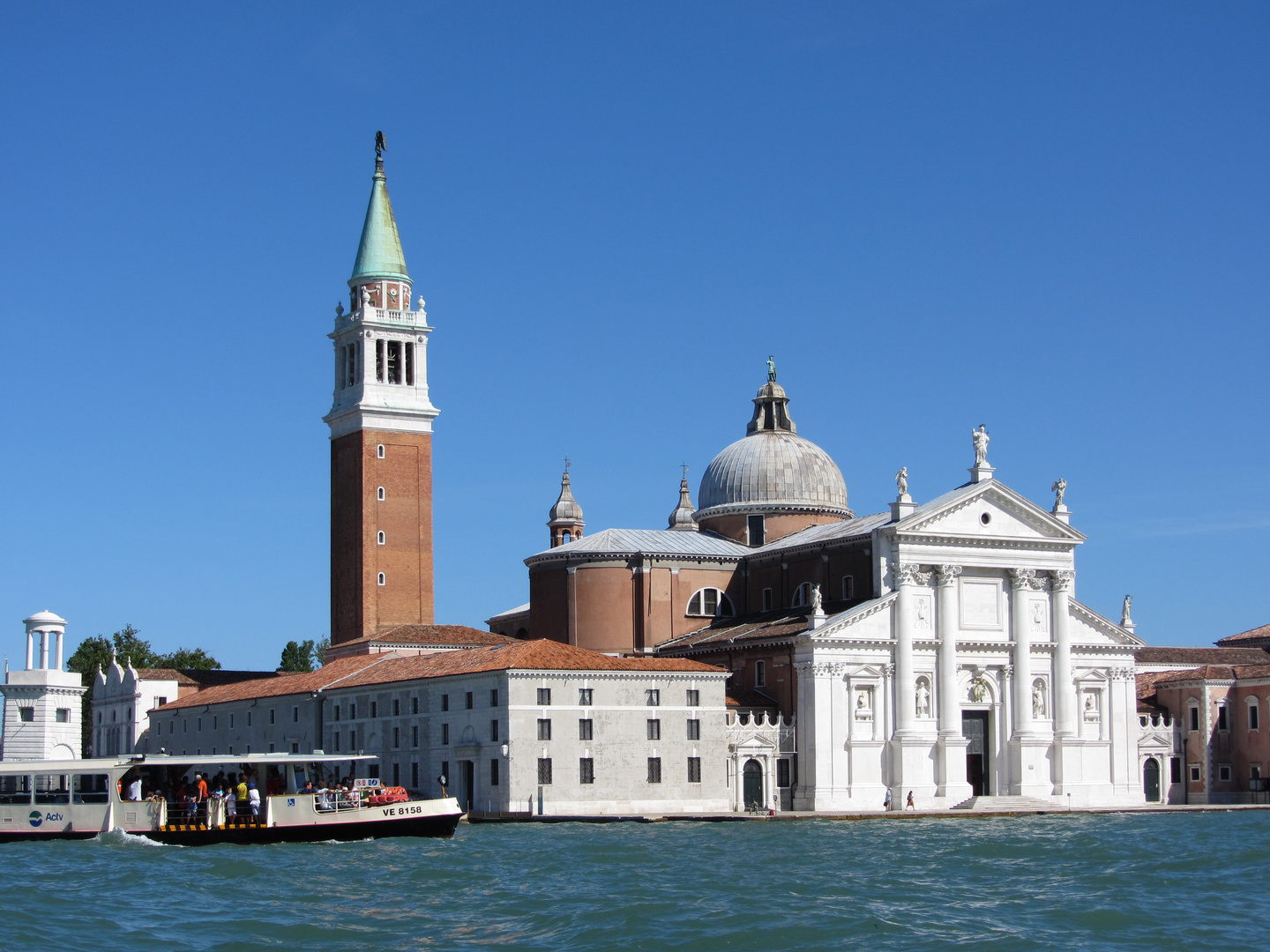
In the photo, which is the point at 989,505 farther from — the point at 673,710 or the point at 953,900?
the point at 953,900

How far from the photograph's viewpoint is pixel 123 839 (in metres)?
41.6

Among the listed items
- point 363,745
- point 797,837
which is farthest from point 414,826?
point 363,745

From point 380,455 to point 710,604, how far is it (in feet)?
44.4

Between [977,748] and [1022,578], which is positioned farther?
[977,748]

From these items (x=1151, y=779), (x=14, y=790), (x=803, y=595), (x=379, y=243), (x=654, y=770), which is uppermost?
(x=379, y=243)

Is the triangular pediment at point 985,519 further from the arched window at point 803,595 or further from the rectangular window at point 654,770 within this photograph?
the rectangular window at point 654,770

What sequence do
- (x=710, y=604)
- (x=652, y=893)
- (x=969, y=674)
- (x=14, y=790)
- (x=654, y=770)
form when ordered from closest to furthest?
(x=652, y=893), (x=14, y=790), (x=654, y=770), (x=969, y=674), (x=710, y=604)

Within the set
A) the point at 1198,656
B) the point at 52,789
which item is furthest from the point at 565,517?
the point at 52,789

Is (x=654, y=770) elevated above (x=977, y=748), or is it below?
below

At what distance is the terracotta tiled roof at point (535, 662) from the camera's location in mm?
52875

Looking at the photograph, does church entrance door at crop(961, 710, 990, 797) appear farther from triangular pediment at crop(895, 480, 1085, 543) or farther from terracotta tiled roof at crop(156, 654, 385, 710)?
terracotta tiled roof at crop(156, 654, 385, 710)

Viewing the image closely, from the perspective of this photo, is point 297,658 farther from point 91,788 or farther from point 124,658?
point 91,788

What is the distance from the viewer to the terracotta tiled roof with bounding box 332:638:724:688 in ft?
173

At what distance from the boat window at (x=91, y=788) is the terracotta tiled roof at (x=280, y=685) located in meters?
19.1
